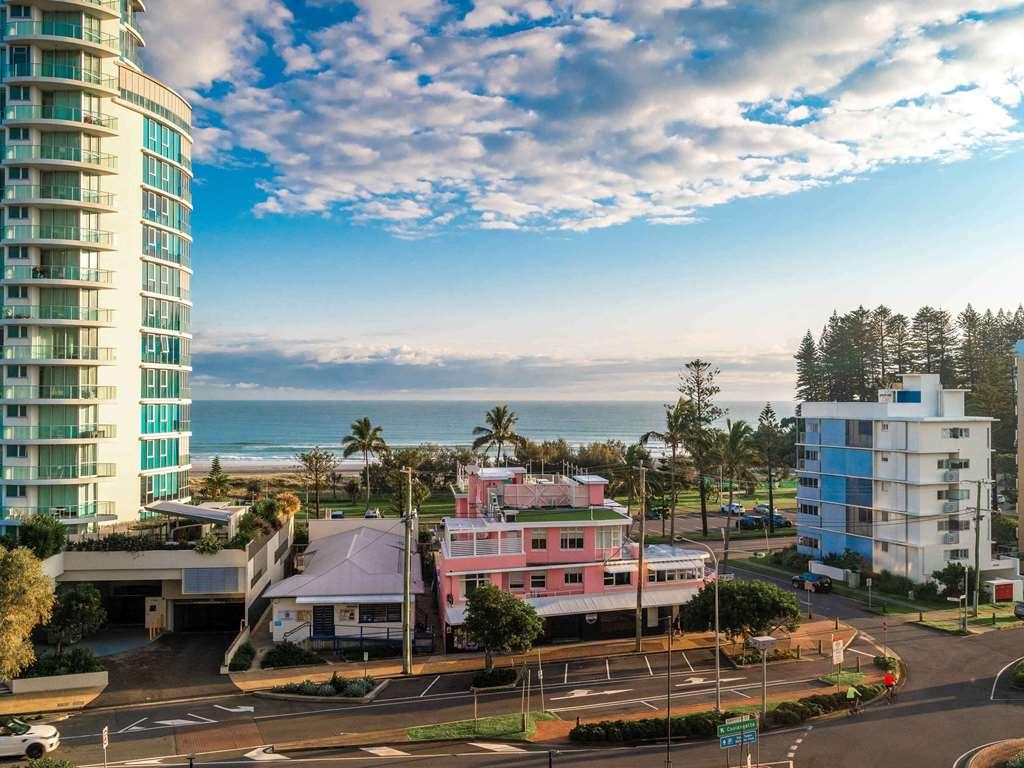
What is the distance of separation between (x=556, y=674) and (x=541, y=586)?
606 centimetres

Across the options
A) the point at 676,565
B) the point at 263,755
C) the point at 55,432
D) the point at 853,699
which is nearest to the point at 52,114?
the point at 55,432

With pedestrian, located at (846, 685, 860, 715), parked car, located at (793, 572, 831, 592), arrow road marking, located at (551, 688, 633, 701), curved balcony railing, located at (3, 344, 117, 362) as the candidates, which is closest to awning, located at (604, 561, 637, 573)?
arrow road marking, located at (551, 688, 633, 701)

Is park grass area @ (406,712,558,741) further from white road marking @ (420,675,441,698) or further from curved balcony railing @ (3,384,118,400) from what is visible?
curved balcony railing @ (3,384,118,400)

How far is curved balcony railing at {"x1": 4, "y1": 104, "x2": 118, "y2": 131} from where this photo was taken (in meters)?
44.3

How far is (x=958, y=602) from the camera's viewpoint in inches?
1847

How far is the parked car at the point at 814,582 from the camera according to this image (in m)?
51.7

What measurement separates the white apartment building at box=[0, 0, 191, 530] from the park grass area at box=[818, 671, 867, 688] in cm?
4049

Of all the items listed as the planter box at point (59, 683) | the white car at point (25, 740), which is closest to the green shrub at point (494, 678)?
the white car at point (25, 740)

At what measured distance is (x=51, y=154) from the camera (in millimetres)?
44656

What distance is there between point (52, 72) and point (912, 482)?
2354 inches

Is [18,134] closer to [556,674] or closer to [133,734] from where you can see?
[133,734]

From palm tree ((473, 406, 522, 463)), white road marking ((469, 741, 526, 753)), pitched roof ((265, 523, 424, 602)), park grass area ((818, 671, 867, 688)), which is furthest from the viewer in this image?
palm tree ((473, 406, 522, 463))

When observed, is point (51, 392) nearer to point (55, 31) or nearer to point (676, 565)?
point (55, 31)

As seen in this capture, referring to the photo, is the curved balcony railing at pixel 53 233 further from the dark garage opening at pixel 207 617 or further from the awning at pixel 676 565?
the awning at pixel 676 565
